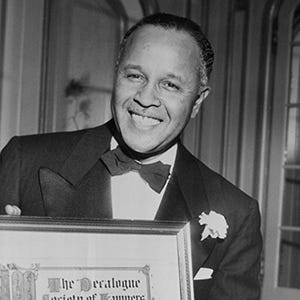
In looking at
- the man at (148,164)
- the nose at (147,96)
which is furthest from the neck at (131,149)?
the nose at (147,96)

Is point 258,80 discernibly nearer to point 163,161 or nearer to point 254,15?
point 254,15

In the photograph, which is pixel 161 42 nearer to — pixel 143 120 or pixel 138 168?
pixel 143 120

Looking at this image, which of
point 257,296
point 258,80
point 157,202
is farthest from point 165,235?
point 258,80

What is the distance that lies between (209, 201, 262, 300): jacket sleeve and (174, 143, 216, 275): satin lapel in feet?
0.17

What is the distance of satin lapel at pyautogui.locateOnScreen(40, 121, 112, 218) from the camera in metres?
1.17

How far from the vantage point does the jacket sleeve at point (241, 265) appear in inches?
48.8

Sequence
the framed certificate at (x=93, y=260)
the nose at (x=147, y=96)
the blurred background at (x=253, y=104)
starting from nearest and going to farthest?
the framed certificate at (x=93, y=260) → the nose at (x=147, y=96) → the blurred background at (x=253, y=104)

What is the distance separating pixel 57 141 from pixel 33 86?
1.49 m

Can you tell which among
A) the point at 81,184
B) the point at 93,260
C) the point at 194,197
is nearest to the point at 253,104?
the point at 194,197

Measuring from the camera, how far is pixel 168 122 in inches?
47.0

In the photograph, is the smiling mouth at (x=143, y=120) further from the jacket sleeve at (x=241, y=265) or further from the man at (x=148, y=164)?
the jacket sleeve at (x=241, y=265)

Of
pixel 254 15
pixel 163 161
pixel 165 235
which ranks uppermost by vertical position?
pixel 254 15

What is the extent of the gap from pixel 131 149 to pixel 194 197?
0.16 m

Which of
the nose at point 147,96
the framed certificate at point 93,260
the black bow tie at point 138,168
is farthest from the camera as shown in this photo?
the black bow tie at point 138,168
